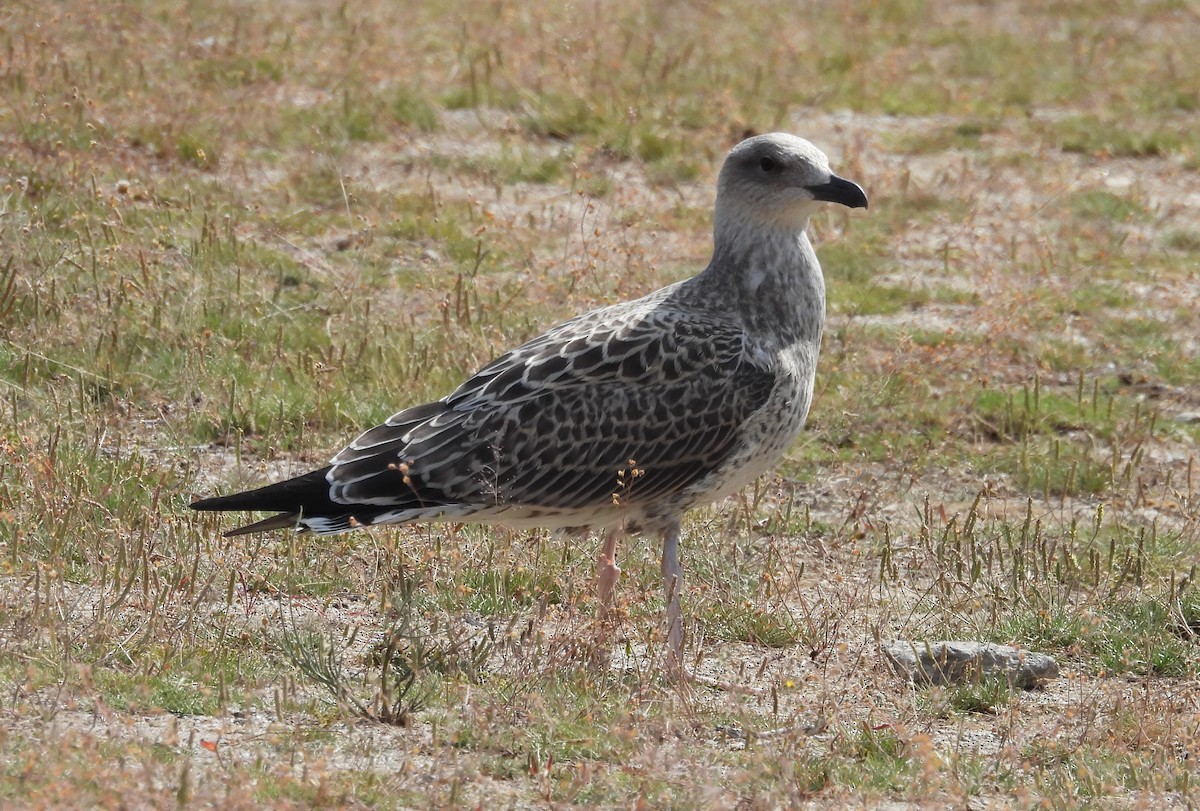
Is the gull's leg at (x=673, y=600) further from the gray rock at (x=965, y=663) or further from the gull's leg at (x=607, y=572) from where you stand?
the gray rock at (x=965, y=663)

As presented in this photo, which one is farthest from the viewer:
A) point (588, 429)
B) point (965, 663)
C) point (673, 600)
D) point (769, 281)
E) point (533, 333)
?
point (533, 333)

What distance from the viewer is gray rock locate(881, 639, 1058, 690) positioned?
674cm

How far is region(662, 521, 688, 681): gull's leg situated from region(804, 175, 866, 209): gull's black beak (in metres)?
1.47

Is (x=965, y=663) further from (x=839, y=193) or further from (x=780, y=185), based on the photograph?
(x=780, y=185)

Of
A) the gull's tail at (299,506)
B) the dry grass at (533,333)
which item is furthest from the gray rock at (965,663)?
the gull's tail at (299,506)

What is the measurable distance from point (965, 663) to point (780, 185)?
6.81 ft

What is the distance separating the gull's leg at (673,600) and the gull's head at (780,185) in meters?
1.36

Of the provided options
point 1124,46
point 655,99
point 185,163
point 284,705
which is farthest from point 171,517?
point 1124,46

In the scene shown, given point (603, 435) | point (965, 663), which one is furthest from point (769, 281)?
point (965, 663)

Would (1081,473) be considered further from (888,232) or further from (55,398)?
(55,398)

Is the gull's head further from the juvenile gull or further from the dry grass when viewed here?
the dry grass

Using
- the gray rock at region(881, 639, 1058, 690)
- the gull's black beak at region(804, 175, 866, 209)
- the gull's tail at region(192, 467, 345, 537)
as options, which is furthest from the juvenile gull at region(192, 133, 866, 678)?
the gray rock at region(881, 639, 1058, 690)

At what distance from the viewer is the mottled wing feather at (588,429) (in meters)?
6.85

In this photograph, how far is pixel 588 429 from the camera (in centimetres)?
Result: 696
